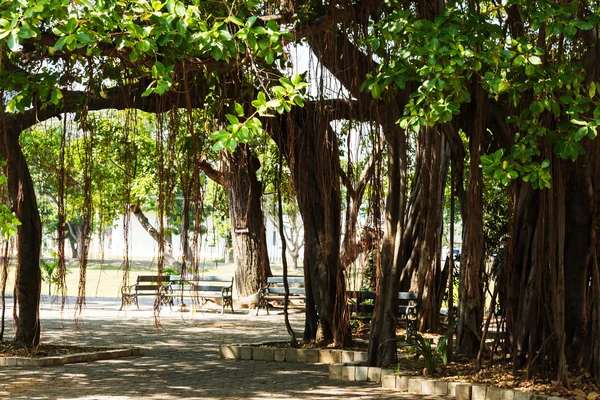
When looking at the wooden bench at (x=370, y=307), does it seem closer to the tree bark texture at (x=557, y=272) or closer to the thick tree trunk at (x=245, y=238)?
the tree bark texture at (x=557, y=272)

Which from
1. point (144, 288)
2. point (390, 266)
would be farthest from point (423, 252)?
point (144, 288)

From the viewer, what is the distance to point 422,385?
7.80 meters

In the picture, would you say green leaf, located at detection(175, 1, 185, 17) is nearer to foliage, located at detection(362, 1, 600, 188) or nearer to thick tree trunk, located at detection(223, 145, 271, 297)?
foliage, located at detection(362, 1, 600, 188)

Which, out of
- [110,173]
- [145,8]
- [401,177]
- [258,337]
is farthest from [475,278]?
[110,173]

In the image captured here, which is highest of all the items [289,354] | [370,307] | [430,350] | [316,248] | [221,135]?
[221,135]

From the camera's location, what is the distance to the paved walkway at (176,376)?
25.4 ft

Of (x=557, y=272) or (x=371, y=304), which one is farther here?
(x=371, y=304)

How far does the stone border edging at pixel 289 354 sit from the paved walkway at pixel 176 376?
0.66ft

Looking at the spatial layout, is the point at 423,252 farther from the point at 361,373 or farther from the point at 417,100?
the point at 417,100

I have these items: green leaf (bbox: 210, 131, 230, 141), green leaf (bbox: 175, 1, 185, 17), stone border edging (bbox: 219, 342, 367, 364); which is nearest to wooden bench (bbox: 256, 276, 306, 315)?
stone border edging (bbox: 219, 342, 367, 364)

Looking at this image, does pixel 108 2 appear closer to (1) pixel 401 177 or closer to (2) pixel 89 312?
(1) pixel 401 177

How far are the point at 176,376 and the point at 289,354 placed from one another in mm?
1605

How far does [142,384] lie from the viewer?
8312 mm

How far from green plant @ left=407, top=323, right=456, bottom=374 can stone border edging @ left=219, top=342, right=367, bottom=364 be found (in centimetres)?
71
